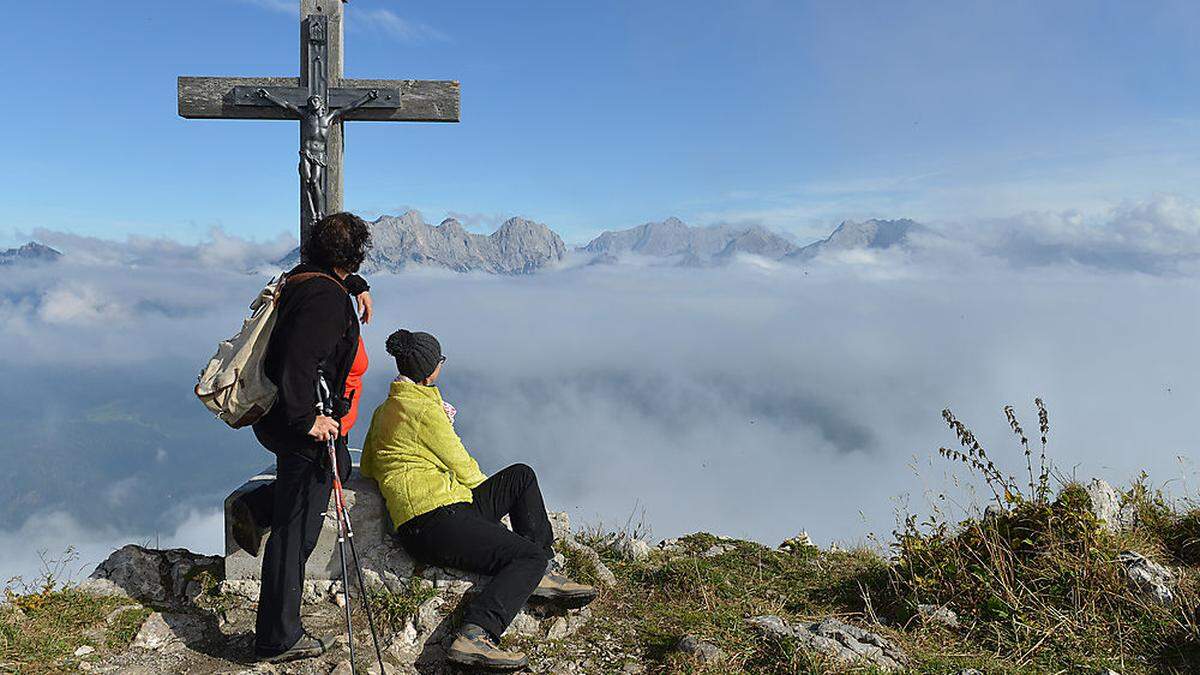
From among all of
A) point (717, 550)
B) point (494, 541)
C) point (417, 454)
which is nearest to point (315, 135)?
point (417, 454)

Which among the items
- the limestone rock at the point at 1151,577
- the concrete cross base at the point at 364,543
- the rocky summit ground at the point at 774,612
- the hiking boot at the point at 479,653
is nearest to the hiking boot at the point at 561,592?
the rocky summit ground at the point at 774,612

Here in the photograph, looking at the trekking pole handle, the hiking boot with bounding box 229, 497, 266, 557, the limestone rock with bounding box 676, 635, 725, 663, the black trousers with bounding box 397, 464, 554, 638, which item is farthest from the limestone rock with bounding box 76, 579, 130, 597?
the limestone rock with bounding box 676, 635, 725, 663

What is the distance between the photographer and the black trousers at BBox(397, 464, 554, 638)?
17.4ft

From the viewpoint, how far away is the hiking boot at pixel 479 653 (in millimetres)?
5094

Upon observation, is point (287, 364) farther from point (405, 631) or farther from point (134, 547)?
point (134, 547)

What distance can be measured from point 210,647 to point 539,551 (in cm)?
231

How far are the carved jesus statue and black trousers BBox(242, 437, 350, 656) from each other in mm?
2632

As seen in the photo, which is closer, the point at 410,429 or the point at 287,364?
the point at 287,364

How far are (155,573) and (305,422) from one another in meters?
2.70

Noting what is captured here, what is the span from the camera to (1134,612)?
5797 millimetres

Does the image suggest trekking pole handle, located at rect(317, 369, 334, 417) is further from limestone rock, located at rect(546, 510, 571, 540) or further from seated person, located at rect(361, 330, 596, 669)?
limestone rock, located at rect(546, 510, 571, 540)

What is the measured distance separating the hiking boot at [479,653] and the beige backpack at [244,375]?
1839 millimetres

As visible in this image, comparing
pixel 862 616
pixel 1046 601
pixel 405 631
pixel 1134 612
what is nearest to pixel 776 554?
pixel 862 616

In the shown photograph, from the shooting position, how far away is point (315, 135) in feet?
23.5
